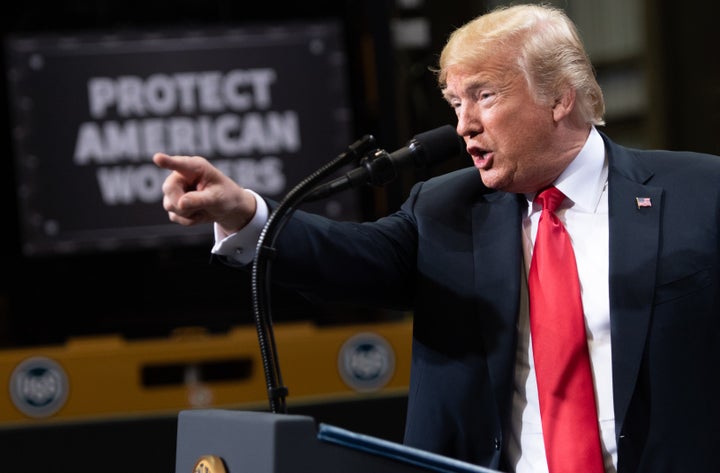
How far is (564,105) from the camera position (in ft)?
6.27

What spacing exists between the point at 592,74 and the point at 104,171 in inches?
87.7

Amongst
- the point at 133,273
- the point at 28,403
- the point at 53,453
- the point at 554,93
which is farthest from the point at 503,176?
the point at 133,273

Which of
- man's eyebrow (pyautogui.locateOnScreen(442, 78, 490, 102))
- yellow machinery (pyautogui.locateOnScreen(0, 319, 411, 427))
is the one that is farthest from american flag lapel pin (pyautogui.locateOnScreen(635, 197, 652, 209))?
yellow machinery (pyautogui.locateOnScreen(0, 319, 411, 427))

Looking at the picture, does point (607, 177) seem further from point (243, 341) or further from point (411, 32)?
point (411, 32)

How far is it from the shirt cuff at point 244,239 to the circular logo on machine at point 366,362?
187cm

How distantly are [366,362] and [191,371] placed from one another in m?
0.52

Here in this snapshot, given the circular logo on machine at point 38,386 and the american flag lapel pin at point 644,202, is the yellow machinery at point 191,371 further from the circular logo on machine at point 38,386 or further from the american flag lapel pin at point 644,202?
the american flag lapel pin at point 644,202

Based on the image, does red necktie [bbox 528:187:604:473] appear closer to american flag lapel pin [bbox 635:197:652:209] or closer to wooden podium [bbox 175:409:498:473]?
american flag lapel pin [bbox 635:197:652:209]

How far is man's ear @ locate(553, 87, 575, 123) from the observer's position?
190 centimetres

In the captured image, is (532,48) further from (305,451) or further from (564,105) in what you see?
(305,451)

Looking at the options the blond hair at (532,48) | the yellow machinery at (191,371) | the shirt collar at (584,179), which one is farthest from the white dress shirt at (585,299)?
the yellow machinery at (191,371)

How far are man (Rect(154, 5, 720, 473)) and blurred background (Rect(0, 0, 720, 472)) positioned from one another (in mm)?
1583

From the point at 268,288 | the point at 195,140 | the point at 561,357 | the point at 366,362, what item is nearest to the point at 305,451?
the point at 268,288

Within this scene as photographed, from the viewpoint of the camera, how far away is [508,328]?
5.95 ft
